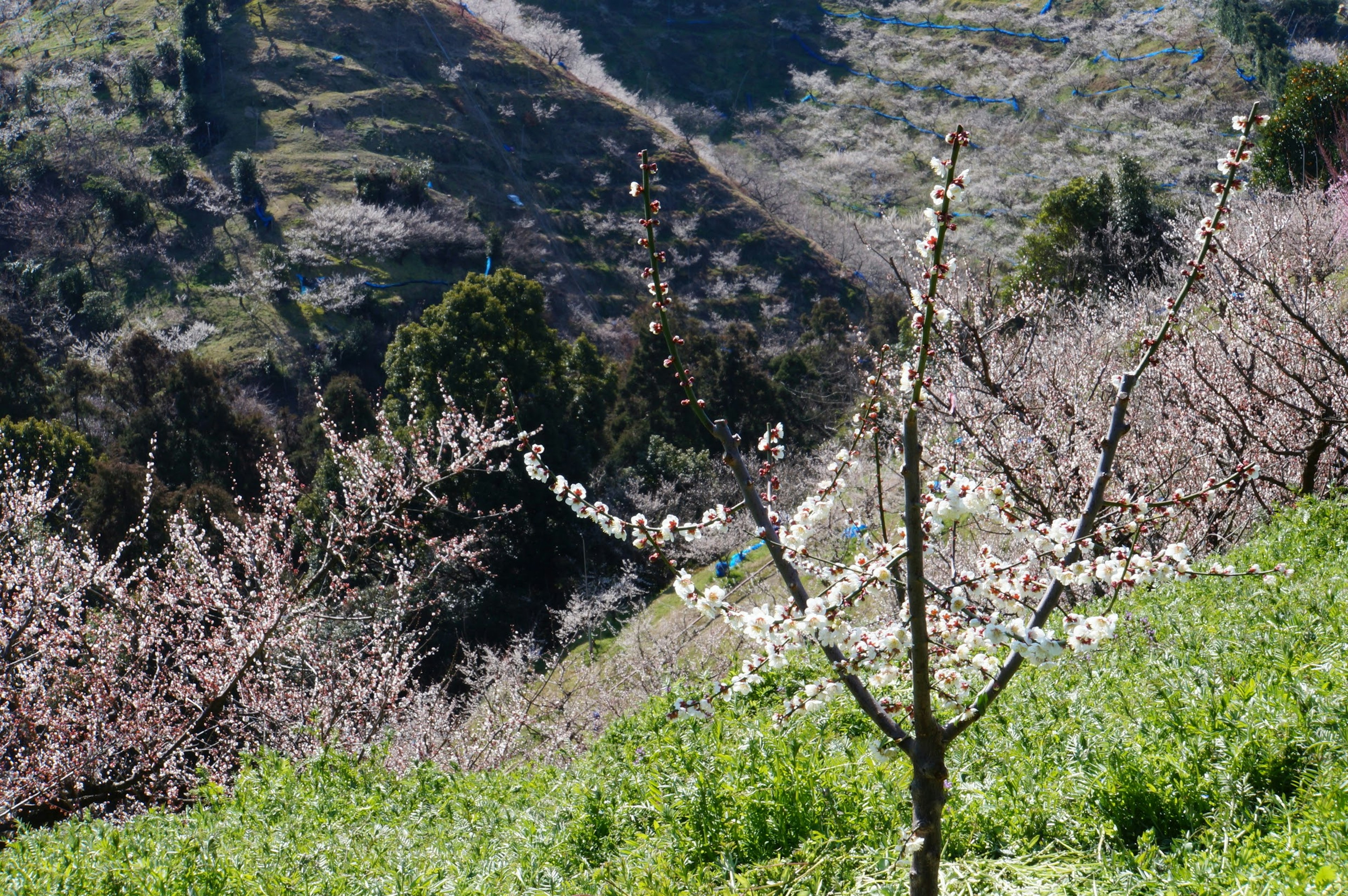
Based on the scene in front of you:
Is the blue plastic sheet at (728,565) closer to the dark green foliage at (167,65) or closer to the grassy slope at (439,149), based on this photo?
the grassy slope at (439,149)

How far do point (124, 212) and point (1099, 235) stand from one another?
107 feet

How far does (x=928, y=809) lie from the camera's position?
7.52 ft

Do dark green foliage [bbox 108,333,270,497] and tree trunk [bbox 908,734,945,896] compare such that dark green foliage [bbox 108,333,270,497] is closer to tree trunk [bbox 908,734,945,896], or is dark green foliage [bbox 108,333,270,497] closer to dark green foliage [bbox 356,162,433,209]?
dark green foliage [bbox 356,162,433,209]

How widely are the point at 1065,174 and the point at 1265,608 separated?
1694 inches

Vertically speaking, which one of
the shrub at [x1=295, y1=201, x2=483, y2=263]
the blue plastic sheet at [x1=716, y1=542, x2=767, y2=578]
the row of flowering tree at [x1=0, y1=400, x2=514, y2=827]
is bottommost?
the blue plastic sheet at [x1=716, y1=542, x2=767, y2=578]

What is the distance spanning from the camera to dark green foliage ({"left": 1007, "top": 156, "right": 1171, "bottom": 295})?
1927 centimetres

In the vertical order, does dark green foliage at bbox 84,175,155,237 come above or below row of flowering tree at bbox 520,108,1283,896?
above

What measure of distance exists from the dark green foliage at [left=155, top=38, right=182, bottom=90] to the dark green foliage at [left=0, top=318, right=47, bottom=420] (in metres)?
23.8

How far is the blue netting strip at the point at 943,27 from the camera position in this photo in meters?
54.6

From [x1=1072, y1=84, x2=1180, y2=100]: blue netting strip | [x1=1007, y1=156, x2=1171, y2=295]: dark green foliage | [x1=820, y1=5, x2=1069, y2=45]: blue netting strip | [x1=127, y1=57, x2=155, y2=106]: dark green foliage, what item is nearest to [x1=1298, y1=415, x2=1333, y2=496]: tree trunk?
[x1=1007, y1=156, x2=1171, y2=295]: dark green foliage

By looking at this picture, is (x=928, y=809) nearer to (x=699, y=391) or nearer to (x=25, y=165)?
(x=699, y=391)

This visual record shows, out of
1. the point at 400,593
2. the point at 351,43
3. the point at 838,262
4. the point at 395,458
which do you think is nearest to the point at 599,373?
the point at 395,458

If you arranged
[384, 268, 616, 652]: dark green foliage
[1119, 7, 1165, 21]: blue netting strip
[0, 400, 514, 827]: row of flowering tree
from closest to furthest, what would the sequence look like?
1. [0, 400, 514, 827]: row of flowering tree
2. [384, 268, 616, 652]: dark green foliage
3. [1119, 7, 1165, 21]: blue netting strip

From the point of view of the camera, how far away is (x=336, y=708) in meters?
7.95
